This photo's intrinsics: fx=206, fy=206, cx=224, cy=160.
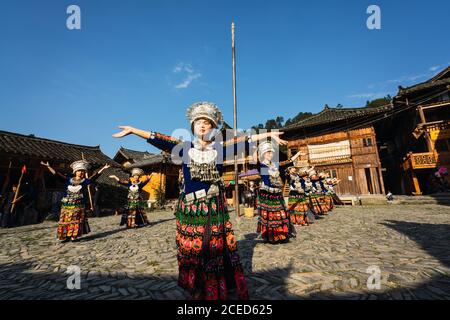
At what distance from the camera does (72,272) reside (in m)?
3.49

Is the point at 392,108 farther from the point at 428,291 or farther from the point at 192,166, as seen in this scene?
the point at 192,166

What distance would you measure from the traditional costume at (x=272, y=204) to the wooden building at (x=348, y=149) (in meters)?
16.2

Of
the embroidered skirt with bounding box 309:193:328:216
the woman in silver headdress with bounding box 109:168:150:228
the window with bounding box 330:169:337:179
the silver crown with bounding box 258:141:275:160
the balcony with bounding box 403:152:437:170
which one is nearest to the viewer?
the silver crown with bounding box 258:141:275:160

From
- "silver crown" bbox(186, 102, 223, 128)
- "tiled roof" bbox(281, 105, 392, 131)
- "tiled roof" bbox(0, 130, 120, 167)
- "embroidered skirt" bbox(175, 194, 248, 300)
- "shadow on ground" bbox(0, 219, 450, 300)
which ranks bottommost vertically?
"shadow on ground" bbox(0, 219, 450, 300)

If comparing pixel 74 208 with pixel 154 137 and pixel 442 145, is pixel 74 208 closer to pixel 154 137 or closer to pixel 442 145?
pixel 154 137

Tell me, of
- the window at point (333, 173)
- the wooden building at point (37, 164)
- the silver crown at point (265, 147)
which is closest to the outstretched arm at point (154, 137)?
the silver crown at point (265, 147)

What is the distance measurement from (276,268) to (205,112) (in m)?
2.63

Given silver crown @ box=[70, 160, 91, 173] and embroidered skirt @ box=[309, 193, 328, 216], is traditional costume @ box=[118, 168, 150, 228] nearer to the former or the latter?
silver crown @ box=[70, 160, 91, 173]

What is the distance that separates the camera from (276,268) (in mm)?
3256

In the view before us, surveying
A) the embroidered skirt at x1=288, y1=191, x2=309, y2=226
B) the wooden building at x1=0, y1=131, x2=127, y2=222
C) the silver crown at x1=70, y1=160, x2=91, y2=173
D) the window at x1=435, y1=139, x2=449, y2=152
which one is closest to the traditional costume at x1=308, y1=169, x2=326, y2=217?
the embroidered skirt at x1=288, y1=191, x2=309, y2=226

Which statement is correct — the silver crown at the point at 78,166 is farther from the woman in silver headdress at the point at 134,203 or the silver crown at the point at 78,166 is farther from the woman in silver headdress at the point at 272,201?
the woman in silver headdress at the point at 272,201

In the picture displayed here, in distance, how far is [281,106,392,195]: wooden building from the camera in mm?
17703

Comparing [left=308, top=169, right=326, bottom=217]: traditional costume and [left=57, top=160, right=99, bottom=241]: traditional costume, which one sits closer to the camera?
[left=57, top=160, right=99, bottom=241]: traditional costume
